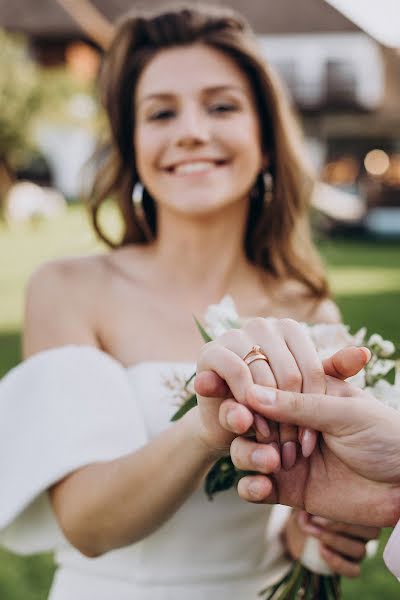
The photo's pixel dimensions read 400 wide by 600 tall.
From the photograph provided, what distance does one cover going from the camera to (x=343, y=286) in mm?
14398

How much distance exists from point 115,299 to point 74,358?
14.8 inches

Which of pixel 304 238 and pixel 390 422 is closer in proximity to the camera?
pixel 390 422

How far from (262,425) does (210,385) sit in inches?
4.6

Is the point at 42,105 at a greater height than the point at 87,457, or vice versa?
the point at 87,457

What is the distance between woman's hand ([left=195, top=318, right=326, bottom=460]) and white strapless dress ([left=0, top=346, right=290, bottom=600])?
66 centimetres

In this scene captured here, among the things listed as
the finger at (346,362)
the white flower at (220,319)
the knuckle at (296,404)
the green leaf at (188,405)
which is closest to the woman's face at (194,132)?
the white flower at (220,319)

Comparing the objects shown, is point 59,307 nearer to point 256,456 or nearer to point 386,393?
point 386,393

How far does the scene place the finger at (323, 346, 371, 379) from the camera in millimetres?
1521

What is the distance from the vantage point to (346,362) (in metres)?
1.55

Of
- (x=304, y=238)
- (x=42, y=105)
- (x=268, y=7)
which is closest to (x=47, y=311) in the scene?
(x=304, y=238)

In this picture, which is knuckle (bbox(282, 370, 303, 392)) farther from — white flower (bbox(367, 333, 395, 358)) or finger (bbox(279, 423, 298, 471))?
white flower (bbox(367, 333, 395, 358))

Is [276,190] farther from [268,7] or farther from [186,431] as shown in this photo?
[268,7]

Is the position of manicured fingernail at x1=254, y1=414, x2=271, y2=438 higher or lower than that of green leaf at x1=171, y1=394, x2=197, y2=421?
higher

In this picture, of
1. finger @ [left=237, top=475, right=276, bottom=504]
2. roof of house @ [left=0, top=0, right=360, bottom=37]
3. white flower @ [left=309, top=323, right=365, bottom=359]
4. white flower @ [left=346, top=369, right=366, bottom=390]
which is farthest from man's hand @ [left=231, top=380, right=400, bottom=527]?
roof of house @ [left=0, top=0, right=360, bottom=37]
